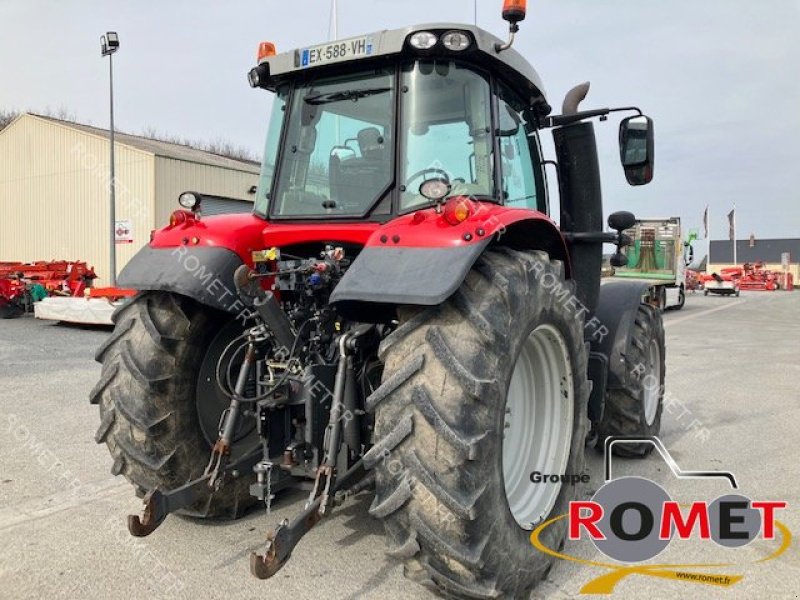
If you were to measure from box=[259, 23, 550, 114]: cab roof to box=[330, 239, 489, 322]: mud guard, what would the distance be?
1.14m

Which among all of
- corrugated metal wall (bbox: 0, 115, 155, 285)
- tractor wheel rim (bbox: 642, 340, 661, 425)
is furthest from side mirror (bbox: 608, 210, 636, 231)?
corrugated metal wall (bbox: 0, 115, 155, 285)

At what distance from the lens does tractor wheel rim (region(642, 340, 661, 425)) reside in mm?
5137

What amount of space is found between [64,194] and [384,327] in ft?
74.9

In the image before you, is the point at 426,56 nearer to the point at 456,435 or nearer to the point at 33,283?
the point at 456,435

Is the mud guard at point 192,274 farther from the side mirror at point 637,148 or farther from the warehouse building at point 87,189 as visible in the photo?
the warehouse building at point 87,189

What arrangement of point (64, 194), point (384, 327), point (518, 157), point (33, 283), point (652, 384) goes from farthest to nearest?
1. point (64, 194)
2. point (33, 283)
3. point (652, 384)
4. point (518, 157)
5. point (384, 327)

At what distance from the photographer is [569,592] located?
2854 mm

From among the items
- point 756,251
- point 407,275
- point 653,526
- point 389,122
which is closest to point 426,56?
point 389,122

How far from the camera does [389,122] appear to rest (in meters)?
3.24

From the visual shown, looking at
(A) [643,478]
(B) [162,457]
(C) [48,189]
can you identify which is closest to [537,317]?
(B) [162,457]

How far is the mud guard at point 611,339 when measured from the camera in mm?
4141

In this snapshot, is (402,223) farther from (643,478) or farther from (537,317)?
(643,478)

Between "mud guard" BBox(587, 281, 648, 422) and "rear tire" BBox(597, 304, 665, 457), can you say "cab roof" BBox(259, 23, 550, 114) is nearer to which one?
"mud guard" BBox(587, 281, 648, 422)

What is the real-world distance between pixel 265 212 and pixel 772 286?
4258 cm
